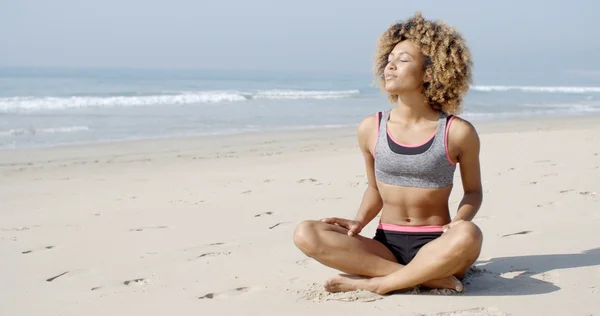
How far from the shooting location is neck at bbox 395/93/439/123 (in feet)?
12.6

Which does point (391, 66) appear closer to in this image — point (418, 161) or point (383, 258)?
point (418, 161)

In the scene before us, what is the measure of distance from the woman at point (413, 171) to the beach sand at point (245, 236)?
17 cm

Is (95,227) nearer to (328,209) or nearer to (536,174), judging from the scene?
(328,209)

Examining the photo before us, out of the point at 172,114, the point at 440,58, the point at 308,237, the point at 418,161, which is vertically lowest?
the point at 172,114

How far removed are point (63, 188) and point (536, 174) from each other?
4.98m

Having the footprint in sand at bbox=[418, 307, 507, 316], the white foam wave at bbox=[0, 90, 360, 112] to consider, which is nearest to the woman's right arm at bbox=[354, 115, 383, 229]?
the footprint in sand at bbox=[418, 307, 507, 316]

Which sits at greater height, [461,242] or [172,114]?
[461,242]

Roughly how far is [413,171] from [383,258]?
0.48m

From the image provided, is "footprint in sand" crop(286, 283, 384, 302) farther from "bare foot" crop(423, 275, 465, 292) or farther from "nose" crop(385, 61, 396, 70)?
"nose" crop(385, 61, 396, 70)

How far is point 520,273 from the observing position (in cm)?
401

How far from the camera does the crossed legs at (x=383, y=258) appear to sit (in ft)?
11.5

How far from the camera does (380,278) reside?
12.0 feet

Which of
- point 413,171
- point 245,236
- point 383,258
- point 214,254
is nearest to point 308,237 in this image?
point 383,258

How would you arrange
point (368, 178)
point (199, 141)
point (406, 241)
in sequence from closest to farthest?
1. point (406, 241)
2. point (368, 178)
3. point (199, 141)
